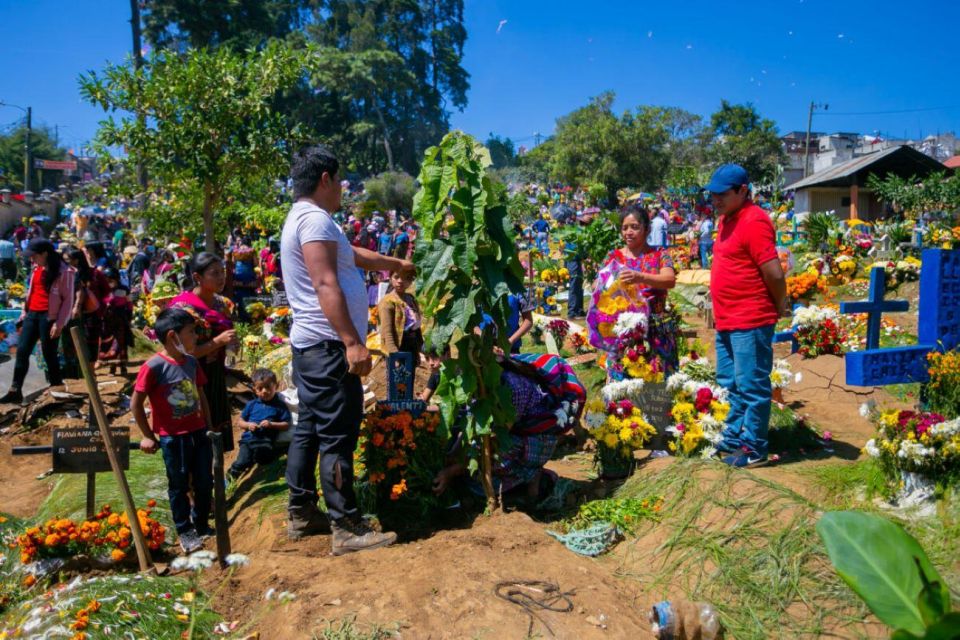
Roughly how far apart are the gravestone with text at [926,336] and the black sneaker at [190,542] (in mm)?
3951

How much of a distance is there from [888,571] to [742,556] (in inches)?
98.4

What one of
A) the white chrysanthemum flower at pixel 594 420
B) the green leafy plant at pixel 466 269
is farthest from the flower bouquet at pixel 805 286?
the green leafy plant at pixel 466 269

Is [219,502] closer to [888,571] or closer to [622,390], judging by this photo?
[622,390]

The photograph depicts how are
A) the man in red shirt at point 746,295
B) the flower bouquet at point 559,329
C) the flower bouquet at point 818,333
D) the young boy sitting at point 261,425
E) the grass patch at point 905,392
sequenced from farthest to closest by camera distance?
the flower bouquet at point 559,329 → the flower bouquet at point 818,333 → the grass patch at point 905,392 → the young boy sitting at point 261,425 → the man in red shirt at point 746,295

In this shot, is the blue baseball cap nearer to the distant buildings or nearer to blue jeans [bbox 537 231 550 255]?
blue jeans [bbox 537 231 550 255]

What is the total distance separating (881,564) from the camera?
0.88 meters

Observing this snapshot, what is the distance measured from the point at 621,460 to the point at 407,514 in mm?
1396

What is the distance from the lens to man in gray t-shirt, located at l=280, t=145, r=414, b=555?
314cm

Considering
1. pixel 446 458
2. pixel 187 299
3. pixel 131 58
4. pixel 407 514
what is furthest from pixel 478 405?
pixel 131 58

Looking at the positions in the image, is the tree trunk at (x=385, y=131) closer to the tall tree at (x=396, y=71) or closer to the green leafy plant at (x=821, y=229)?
the tall tree at (x=396, y=71)

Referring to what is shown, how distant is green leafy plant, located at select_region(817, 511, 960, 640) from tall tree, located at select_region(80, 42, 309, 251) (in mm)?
8135

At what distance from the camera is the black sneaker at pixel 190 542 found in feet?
12.4

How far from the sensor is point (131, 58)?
8.27 metres

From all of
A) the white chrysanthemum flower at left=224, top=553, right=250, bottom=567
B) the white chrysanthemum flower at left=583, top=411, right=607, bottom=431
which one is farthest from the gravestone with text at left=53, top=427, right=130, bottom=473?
the white chrysanthemum flower at left=583, top=411, right=607, bottom=431
